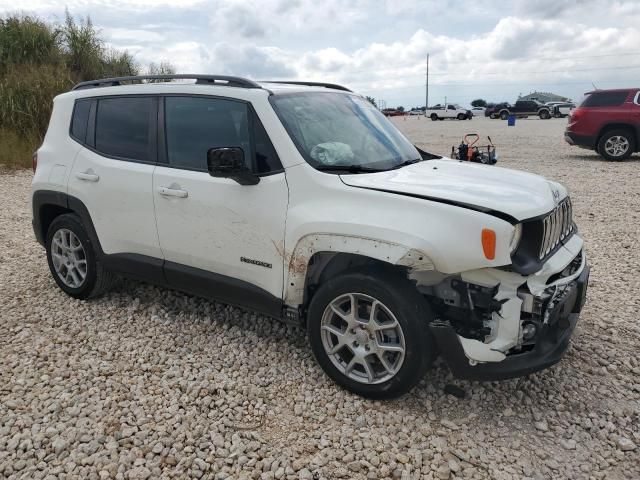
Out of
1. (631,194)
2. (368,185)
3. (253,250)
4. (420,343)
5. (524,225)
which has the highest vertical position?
(368,185)

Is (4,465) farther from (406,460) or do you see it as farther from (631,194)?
(631,194)

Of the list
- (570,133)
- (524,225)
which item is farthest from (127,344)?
(570,133)

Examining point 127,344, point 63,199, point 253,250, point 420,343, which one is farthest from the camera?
point 63,199

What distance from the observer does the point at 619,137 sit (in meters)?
13.0

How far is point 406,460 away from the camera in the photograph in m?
2.67

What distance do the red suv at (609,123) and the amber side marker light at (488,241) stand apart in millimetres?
12295

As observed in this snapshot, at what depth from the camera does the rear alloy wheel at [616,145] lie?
12.9 meters

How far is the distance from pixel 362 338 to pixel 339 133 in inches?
56.2

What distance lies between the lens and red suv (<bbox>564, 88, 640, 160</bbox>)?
12594 mm

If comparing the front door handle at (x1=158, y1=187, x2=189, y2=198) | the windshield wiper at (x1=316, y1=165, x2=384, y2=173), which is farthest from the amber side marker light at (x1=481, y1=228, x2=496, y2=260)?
the front door handle at (x1=158, y1=187, x2=189, y2=198)

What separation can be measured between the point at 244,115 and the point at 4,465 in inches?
94.8

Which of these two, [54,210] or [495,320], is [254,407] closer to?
[495,320]

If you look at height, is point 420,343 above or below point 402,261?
below

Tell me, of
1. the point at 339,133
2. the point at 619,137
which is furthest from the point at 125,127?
the point at 619,137
